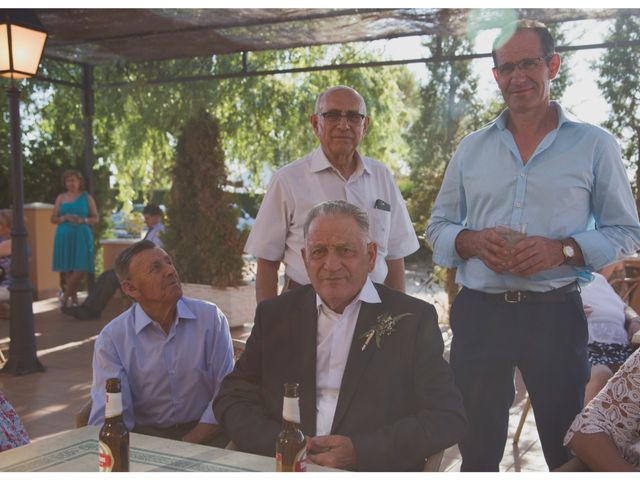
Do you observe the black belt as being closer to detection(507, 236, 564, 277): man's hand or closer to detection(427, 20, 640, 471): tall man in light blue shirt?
detection(427, 20, 640, 471): tall man in light blue shirt

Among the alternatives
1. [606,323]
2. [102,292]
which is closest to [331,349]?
[606,323]

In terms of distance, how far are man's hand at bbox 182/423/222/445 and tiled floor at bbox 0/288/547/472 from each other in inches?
66.2

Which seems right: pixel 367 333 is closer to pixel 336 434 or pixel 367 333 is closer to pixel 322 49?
pixel 336 434

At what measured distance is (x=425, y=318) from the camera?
7.57ft

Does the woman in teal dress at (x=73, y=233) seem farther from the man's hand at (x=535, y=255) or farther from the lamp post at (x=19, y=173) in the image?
the man's hand at (x=535, y=255)

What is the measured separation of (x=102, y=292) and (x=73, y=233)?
1038 millimetres

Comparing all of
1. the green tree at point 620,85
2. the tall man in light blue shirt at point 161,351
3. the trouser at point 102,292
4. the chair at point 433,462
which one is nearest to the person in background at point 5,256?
the trouser at point 102,292

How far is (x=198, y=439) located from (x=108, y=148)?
14.7 meters

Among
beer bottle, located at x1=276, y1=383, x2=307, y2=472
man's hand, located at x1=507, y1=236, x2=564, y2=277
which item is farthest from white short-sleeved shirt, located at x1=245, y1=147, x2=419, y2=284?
beer bottle, located at x1=276, y1=383, x2=307, y2=472

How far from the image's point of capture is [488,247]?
2.50m

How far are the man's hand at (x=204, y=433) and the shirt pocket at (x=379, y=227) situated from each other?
3.96 feet

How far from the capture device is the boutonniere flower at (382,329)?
7.54 feet

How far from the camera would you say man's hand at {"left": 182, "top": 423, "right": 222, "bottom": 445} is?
2643mm

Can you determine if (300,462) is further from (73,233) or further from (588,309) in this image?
(73,233)
